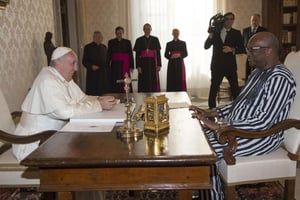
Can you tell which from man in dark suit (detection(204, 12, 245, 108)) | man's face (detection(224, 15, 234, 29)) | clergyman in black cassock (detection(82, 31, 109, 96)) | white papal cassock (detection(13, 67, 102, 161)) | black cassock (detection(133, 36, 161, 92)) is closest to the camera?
white papal cassock (detection(13, 67, 102, 161))

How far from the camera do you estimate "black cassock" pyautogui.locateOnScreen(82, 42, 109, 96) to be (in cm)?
625

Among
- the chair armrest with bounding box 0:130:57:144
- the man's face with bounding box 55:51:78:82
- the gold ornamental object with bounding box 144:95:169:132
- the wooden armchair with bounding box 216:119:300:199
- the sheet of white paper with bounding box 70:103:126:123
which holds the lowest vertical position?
the wooden armchair with bounding box 216:119:300:199

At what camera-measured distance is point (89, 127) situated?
1.87 m

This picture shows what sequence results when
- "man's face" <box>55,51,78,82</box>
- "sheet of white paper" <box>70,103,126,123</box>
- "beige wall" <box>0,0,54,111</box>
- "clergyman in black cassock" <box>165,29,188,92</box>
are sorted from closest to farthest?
"sheet of white paper" <box>70,103,126,123</box> < "man's face" <box>55,51,78,82</box> < "beige wall" <box>0,0,54,111</box> < "clergyman in black cassock" <box>165,29,188,92</box>

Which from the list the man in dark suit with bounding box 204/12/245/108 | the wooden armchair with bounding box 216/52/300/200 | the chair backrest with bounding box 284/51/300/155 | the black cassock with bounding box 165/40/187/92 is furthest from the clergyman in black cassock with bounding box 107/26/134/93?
the wooden armchair with bounding box 216/52/300/200

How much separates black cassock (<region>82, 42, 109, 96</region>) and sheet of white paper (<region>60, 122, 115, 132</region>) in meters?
4.39

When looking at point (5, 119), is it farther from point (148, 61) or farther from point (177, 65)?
point (177, 65)

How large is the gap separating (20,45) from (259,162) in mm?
2729

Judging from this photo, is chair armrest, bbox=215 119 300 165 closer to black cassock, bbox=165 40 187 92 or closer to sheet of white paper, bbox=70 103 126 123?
sheet of white paper, bbox=70 103 126 123

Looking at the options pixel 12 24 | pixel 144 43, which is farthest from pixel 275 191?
pixel 144 43

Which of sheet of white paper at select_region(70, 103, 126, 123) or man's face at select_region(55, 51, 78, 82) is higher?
man's face at select_region(55, 51, 78, 82)

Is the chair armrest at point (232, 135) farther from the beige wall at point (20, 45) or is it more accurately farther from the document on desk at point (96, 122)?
the beige wall at point (20, 45)

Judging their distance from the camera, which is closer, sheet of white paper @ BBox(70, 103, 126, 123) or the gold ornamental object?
the gold ornamental object

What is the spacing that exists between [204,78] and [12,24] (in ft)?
16.2
